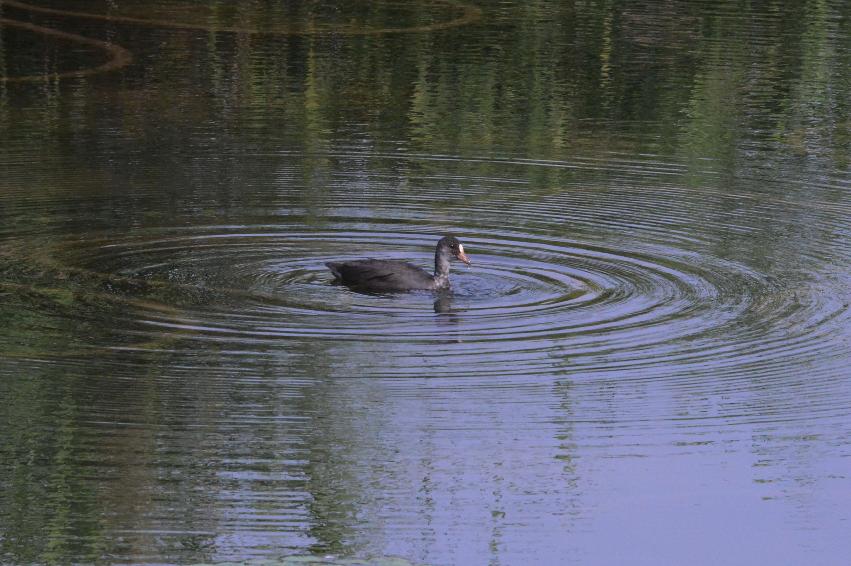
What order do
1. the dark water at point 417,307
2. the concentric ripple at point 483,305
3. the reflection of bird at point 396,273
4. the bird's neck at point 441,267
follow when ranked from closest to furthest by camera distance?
the dark water at point 417,307 → the concentric ripple at point 483,305 → the reflection of bird at point 396,273 → the bird's neck at point 441,267

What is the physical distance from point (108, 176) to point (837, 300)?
273 inches

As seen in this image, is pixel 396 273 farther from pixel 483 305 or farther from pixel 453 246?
pixel 483 305

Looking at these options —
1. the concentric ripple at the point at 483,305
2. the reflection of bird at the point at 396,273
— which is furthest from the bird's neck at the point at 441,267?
the concentric ripple at the point at 483,305

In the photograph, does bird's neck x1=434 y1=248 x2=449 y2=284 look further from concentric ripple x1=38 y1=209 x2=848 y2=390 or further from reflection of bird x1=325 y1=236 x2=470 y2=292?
concentric ripple x1=38 y1=209 x2=848 y2=390

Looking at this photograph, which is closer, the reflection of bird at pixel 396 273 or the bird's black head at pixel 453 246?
the reflection of bird at pixel 396 273

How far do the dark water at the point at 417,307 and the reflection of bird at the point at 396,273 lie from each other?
0.11 m

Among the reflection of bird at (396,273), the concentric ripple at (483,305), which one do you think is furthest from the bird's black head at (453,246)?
the concentric ripple at (483,305)

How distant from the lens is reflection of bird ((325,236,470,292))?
1133cm

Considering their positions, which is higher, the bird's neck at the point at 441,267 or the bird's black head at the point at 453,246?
the bird's black head at the point at 453,246

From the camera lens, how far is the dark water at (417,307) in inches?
294

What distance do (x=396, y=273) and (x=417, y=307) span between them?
1.23 ft

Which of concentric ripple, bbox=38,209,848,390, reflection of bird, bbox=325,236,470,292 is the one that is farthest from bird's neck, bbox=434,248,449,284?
concentric ripple, bbox=38,209,848,390

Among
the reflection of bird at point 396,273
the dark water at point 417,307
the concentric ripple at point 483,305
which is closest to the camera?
the dark water at point 417,307

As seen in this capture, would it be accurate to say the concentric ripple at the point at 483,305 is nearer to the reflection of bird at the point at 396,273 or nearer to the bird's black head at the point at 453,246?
the reflection of bird at the point at 396,273
